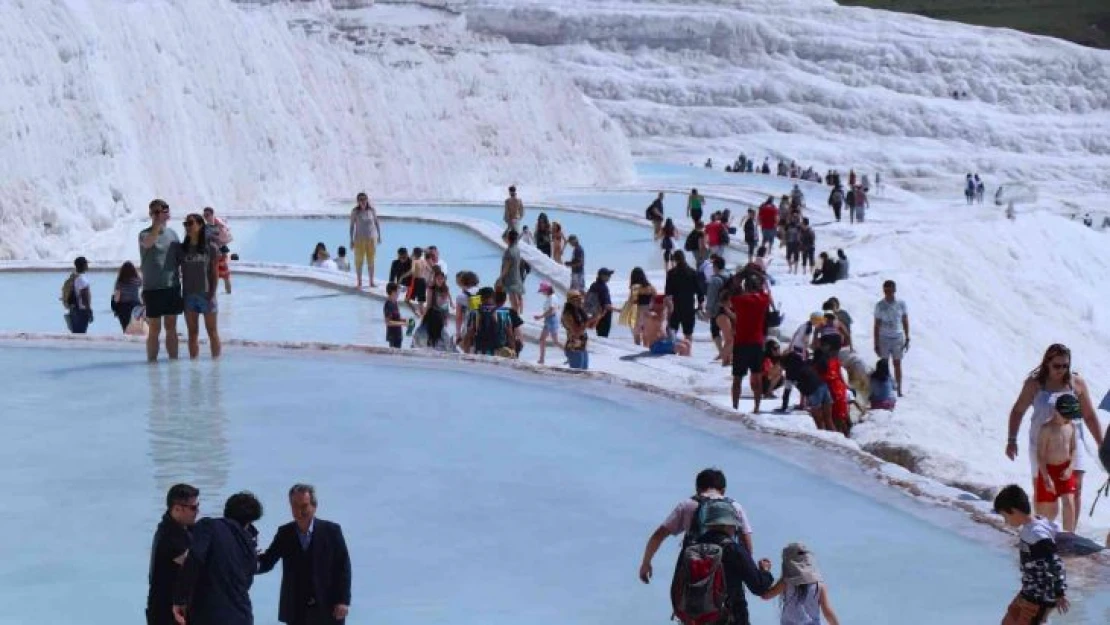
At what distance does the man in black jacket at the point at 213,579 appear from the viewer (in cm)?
595

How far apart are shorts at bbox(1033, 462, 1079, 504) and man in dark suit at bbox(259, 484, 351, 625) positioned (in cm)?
430

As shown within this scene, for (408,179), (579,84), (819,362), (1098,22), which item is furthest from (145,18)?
(1098,22)

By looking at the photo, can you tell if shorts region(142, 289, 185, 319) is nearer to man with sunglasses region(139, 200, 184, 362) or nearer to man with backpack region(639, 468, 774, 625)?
man with sunglasses region(139, 200, 184, 362)

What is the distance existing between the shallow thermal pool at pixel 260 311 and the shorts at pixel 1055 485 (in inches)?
335

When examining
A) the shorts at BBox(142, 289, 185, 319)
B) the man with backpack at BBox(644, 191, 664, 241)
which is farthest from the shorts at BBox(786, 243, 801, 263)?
the shorts at BBox(142, 289, 185, 319)

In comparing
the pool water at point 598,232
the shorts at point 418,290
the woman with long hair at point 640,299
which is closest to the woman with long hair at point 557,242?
the pool water at point 598,232

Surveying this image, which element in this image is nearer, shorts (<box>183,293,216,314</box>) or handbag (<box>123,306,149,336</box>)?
shorts (<box>183,293,216,314</box>)

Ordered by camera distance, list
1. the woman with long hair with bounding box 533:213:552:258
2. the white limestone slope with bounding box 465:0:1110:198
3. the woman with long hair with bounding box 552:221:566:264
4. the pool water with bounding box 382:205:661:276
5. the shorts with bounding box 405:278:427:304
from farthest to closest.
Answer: the white limestone slope with bounding box 465:0:1110:198, the pool water with bounding box 382:205:661:276, the woman with long hair with bounding box 552:221:566:264, the woman with long hair with bounding box 533:213:552:258, the shorts with bounding box 405:278:427:304

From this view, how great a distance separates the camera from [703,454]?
10.6 metres

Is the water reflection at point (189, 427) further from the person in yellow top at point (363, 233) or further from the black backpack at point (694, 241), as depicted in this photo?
the black backpack at point (694, 241)

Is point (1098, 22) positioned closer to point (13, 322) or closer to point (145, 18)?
point (145, 18)

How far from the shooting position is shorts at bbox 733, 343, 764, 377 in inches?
486

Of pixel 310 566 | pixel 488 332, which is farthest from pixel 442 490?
pixel 488 332

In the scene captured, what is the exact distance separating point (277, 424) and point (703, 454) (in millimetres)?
2494
